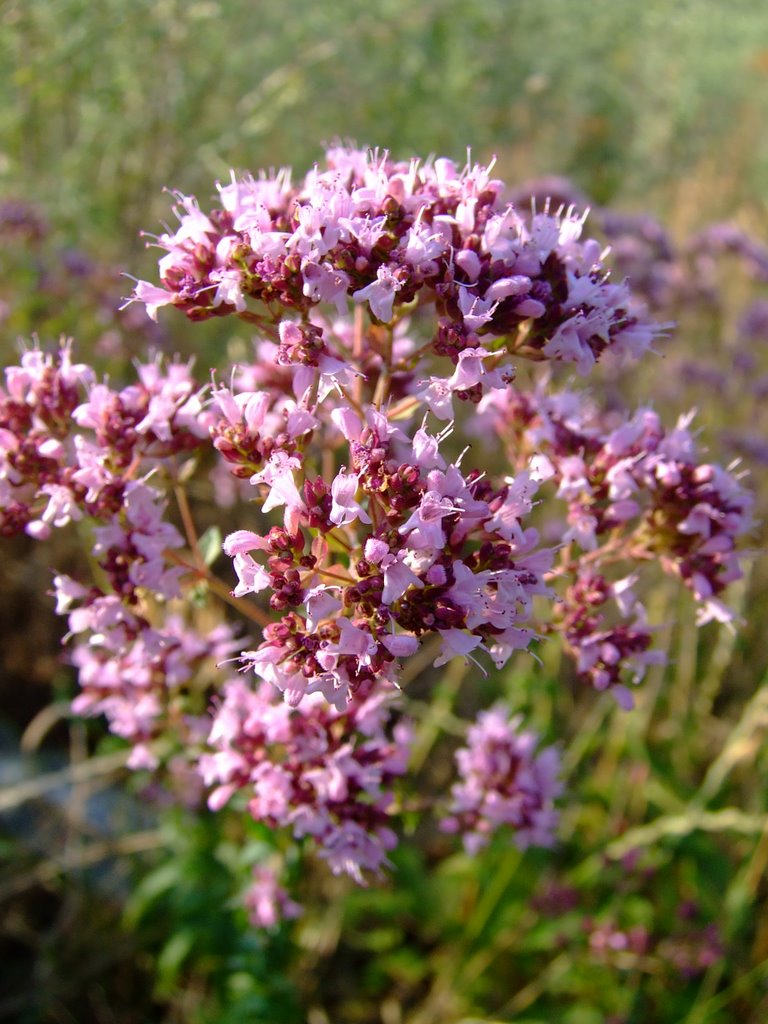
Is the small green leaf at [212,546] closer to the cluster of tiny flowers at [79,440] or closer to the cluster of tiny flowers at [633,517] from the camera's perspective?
the cluster of tiny flowers at [79,440]

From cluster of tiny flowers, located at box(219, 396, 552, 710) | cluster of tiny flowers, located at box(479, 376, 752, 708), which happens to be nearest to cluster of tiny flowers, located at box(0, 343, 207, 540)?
cluster of tiny flowers, located at box(219, 396, 552, 710)

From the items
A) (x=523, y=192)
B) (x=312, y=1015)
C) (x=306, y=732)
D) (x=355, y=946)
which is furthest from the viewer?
(x=523, y=192)

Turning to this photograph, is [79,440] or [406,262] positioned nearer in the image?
[406,262]

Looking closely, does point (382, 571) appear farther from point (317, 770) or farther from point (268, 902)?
point (268, 902)

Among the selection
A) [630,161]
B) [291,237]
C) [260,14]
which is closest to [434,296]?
[291,237]

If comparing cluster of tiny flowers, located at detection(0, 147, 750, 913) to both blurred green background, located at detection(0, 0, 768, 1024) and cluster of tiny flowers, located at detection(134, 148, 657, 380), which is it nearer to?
cluster of tiny flowers, located at detection(134, 148, 657, 380)

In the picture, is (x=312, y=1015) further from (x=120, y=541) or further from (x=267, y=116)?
(x=267, y=116)

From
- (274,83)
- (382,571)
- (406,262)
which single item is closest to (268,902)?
(382,571)
